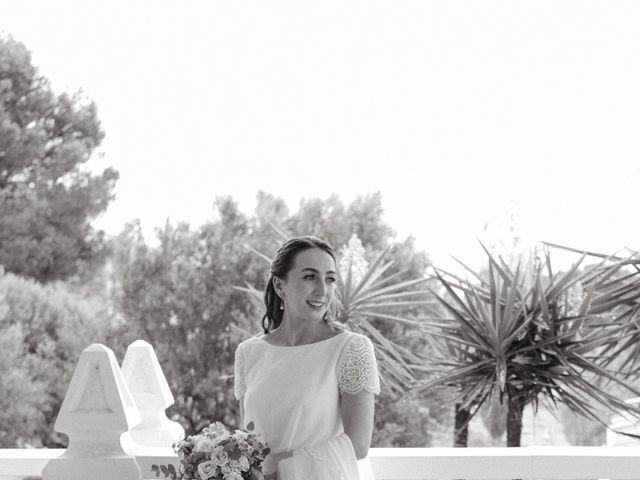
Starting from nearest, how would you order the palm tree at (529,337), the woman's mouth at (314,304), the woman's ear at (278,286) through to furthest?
the woman's mouth at (314,304)
the woman's ear at (278,286)
the palm tree at (529,337)

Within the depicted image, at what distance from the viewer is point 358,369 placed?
Answer: 2600 mm

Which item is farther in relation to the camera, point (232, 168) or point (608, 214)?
point (232, 168)

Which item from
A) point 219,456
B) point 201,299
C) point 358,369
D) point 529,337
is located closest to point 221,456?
point 219,456

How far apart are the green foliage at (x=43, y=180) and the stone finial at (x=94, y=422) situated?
12.2 meters

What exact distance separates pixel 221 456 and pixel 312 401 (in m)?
0.32

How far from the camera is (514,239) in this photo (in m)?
14.6

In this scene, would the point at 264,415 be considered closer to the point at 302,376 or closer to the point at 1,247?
the point at 302,376

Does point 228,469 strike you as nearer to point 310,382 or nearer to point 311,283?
point 310,382

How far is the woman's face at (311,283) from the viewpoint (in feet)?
8.81

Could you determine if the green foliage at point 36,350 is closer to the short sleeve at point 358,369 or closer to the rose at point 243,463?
the short sleeve at point 358,369

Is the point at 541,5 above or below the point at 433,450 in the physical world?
above

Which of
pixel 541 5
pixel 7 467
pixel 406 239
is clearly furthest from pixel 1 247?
pixel 7 467

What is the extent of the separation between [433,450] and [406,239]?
12.0 meters

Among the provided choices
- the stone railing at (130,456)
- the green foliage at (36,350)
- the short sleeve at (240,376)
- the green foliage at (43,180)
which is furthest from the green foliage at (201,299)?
the short sleeve at (240,376)
